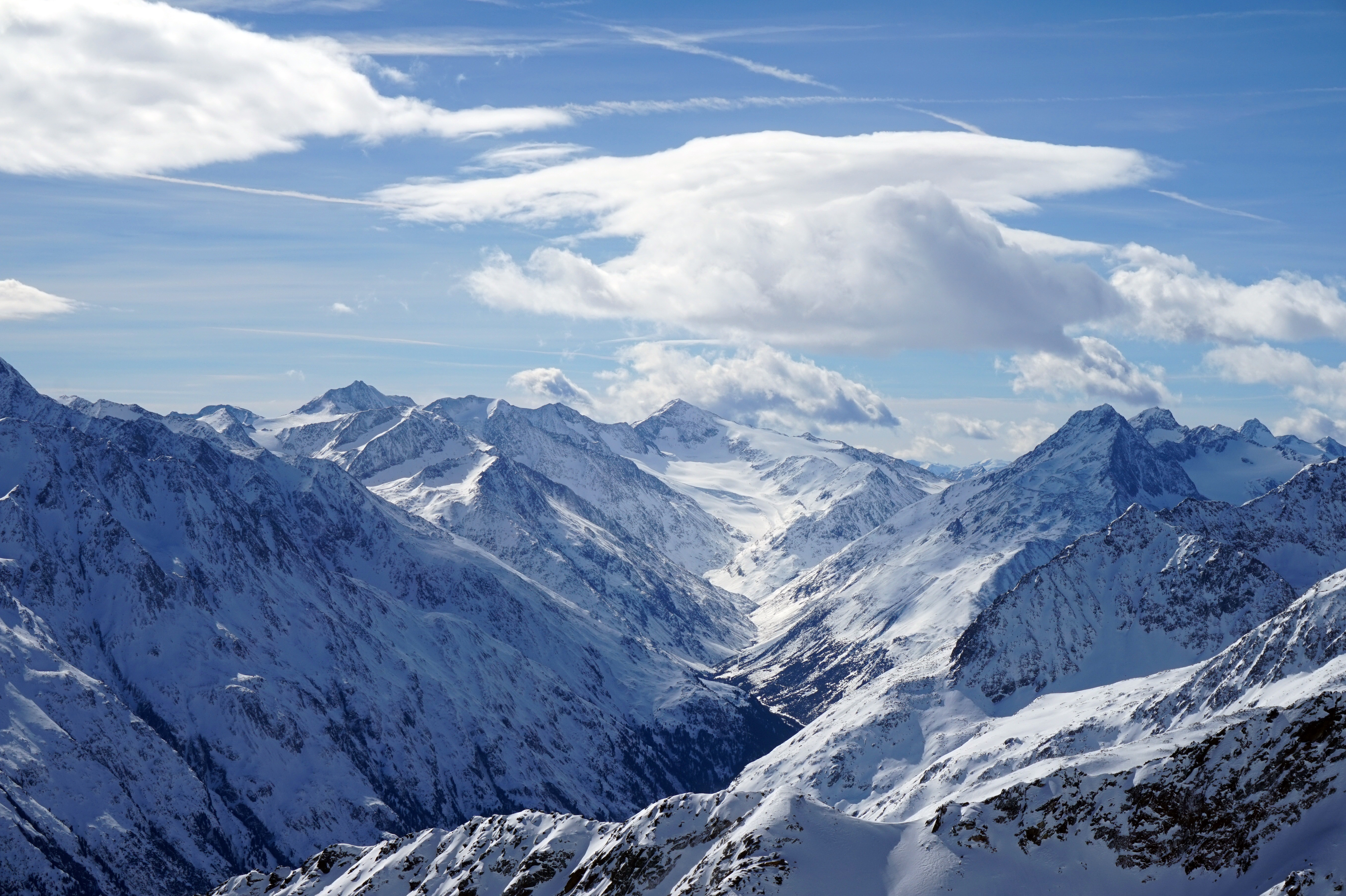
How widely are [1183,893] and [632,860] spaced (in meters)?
70.5

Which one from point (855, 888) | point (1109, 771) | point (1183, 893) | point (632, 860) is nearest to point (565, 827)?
point (632, 860)

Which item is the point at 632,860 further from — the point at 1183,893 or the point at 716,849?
the point at 1183,893

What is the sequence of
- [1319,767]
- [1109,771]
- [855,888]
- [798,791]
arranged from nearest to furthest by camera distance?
[1319,767] < [855,888] < [1109,771] < [798,791]

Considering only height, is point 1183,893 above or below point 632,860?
above

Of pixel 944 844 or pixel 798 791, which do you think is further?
pixel 798 791

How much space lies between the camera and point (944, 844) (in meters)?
133

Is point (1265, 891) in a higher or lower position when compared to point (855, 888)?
higher

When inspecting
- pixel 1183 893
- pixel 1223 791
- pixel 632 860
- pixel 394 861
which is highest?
pixel 1223 791

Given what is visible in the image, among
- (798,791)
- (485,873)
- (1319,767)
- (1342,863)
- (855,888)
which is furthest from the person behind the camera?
(485,873)

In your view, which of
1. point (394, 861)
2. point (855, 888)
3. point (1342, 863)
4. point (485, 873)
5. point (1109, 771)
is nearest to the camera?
point (1342, 863)

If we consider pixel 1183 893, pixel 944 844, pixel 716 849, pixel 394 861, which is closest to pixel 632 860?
pixel 716 849

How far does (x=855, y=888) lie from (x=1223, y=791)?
41.0 metres

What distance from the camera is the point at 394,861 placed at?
192750 millimetres

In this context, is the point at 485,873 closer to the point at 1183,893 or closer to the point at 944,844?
the point at 944,844
